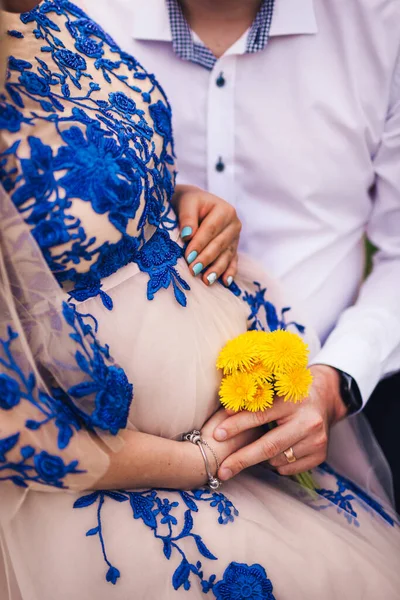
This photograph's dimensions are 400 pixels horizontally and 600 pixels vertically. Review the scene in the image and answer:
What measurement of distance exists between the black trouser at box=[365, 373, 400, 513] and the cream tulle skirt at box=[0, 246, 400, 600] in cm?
28

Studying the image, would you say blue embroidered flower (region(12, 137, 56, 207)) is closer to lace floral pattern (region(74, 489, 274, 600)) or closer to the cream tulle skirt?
the cream tulle skirt

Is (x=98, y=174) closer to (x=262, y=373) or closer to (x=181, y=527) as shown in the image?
(x=262, y=373)

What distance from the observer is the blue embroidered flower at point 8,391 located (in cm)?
77

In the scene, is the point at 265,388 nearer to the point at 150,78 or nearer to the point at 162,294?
the point at 162,294

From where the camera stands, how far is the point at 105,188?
2.92ft

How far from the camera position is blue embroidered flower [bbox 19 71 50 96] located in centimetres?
91

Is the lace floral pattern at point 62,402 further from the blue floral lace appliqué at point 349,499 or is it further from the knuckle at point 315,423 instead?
the blue floral lace appliqué at point 349,499

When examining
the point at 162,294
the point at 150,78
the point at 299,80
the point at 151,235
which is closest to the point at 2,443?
the point at 162,294

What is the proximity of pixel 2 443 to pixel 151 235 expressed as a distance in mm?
487

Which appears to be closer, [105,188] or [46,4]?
[105,188]

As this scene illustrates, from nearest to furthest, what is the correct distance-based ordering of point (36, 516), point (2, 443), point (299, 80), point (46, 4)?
point (2, 443), point (36, 516), point (46, 4), point (299, 80)

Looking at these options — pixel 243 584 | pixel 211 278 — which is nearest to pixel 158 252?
pixel 211 278

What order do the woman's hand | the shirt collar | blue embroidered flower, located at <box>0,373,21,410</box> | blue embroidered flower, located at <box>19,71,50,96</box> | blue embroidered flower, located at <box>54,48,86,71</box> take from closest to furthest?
blue embroidered flower, located at <box>0,373,21,410</box>
blue embroidered flower, located at <box>19,71,50,96</box>
blue embroidered flower, located at <box>54,48,86,71</box>
the woman's hand
the shirt collar

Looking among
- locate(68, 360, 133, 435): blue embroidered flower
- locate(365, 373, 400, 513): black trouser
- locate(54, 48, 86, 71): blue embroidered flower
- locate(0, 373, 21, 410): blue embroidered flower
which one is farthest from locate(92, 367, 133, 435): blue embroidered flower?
locate(365, 373, 400, 513): black trouser
